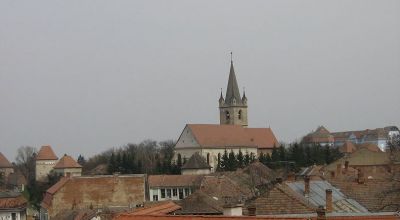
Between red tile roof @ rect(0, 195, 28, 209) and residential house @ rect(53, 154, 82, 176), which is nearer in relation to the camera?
red tile roof @ rect(0, 195, 28, 209)

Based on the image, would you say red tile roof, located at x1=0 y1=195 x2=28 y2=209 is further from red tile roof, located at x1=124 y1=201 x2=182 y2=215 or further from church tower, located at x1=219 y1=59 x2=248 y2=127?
church tower, located at x1=219 y1=59 x2=248 y2=127

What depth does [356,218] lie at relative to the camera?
18.4 metres

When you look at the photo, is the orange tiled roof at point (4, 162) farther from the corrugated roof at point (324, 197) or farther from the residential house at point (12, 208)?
the corrugated roof at point (324, 197)

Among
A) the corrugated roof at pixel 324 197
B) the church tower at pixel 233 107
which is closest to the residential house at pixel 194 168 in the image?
the church tower at pixel 233 107

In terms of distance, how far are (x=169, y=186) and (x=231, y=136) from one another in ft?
128

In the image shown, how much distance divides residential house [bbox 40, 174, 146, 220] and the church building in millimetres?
36708

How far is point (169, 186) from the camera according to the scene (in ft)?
234

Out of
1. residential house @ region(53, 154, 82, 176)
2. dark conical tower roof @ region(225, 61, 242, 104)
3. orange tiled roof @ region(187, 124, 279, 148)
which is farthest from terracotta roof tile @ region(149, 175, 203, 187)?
dark conical tower roof @ region(225, 61, 242, 104)

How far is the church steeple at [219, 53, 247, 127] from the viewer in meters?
121

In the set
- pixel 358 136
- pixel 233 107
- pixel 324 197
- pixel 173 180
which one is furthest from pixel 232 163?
pixel 358 136

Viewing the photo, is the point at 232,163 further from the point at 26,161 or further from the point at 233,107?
the point at 26,161

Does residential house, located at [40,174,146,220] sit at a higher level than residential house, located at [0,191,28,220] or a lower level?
higher

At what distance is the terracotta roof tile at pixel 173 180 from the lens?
225 feet

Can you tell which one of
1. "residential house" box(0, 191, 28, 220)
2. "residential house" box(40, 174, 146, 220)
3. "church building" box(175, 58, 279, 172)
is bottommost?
"residential house" box(0, 191, 28, 220)
